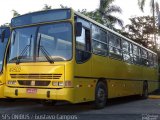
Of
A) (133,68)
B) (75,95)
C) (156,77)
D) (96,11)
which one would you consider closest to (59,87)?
(75,95)

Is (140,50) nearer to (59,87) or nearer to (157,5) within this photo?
(59,87)

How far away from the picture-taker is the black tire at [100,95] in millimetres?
13297

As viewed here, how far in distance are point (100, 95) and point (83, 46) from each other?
7.04ft

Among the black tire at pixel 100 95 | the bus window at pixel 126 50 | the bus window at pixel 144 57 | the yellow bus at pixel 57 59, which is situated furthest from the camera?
the bus window at pixel 144 57

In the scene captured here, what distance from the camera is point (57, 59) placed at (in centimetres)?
1159

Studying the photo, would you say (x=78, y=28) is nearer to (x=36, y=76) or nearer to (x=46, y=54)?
(x=46, y=54)

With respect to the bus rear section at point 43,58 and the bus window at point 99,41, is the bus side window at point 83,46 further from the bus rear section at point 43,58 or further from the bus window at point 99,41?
the bus window at point 99,41

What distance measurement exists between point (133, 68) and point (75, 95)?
7.37 m

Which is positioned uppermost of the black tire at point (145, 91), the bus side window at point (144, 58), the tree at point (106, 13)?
the tree at point (106, 13)

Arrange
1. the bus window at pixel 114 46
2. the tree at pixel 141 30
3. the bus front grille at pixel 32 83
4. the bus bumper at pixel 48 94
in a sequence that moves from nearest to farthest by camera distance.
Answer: the bus bumper at pixel 48 94, the bus front grille at pixel 32 83, the bus window at pixel 114 46, the tree at pixel 141 30

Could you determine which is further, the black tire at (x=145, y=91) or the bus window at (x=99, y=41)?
the black tire at (x=145, y=91)

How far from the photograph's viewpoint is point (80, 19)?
12430 mm

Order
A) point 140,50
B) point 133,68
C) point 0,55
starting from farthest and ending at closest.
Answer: point 140,50 → point 133,68 → point 0,55

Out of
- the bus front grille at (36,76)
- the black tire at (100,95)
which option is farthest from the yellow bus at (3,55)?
the black tire at (100,95)
